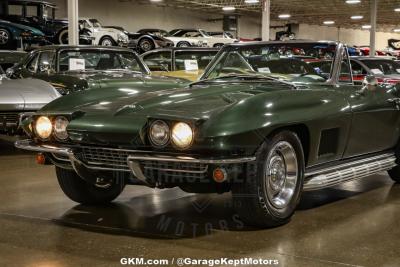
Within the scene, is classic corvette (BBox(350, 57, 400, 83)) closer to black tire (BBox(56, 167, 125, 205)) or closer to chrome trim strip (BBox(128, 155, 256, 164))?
black tire (BBox(56, 167, 125, 205))

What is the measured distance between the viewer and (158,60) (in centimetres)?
1203

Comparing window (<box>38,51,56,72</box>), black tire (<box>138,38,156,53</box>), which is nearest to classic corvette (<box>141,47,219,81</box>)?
window (<box>38,51,56,72</box>)

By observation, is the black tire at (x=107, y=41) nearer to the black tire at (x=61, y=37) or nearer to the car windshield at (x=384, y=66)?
the black tire at (x=61, y=37)

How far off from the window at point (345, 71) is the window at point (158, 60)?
6630 millimetres

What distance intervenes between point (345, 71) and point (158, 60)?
7169 millimetres

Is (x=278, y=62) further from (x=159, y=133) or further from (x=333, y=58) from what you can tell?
(x=159, y=133)

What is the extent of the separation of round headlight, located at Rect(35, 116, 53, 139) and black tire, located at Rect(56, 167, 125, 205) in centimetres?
50

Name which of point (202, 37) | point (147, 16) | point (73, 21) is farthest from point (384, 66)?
point (147, 16)

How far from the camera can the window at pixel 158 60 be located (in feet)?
38.6

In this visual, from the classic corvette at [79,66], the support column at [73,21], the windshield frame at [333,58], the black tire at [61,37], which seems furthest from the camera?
the black tire at [61,37]

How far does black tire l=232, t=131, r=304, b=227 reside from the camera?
3842 mm

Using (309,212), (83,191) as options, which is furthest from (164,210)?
(309,212)

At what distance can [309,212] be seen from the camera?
15.4 feet

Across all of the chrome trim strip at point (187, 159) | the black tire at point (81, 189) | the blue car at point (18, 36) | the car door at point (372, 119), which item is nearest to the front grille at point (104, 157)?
the chrome trim strip at point (187, 159)
